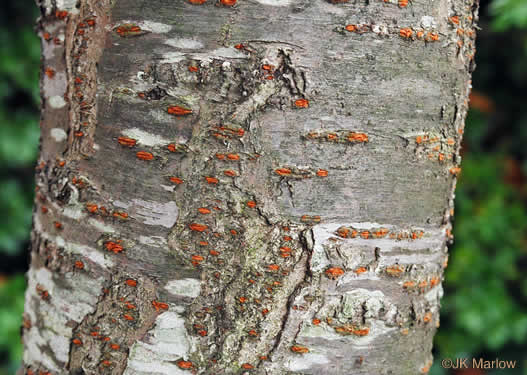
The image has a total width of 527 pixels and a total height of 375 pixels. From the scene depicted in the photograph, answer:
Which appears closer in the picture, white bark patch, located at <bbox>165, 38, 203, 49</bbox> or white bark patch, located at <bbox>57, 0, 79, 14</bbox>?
white bark patch, located at <bbox>165, 38, 203, 49</bbox>

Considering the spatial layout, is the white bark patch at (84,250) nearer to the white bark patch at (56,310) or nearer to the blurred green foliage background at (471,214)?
the white bark patch at (56,310)

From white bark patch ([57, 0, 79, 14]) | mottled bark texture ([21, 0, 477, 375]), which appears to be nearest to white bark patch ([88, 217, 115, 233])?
mottled bark texture ([21, 0, 477, 375])

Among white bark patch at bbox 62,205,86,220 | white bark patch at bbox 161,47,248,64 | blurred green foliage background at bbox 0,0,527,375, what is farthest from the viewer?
blurred green foliage background at bbox 0,0,527,375

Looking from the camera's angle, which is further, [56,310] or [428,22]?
[56,310]

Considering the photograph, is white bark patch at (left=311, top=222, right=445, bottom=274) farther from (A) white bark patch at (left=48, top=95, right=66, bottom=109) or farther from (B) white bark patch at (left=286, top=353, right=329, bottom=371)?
(A) white bark patch at (left=48, top=95, right=66, bottom=109)

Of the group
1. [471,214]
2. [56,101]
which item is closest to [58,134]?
[56,101]

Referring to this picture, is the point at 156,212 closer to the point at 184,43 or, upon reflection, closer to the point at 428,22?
the point at 184,43

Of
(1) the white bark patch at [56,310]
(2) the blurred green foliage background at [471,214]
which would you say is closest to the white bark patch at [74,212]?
(1) the white bark patch at [56,310]
